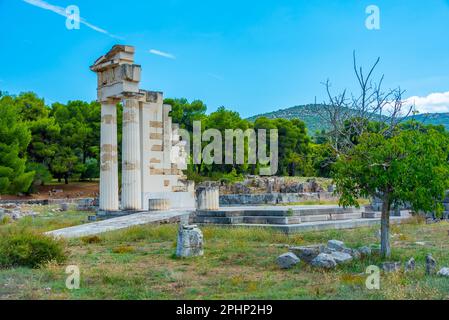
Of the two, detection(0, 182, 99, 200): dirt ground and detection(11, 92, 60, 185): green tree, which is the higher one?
detection(11, 92, 60, 185): green tree

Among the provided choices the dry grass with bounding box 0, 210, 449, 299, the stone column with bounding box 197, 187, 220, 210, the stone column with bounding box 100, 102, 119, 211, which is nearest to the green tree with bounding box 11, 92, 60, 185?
the stone column with bounding box 100, 102, 119, 211

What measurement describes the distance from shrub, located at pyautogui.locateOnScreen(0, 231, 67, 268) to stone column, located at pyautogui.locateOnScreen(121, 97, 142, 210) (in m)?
13.4

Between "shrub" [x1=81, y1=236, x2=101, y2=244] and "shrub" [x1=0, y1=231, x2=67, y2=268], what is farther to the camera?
"shrub" [x1=81, y1=236, x2=101, y2=244]

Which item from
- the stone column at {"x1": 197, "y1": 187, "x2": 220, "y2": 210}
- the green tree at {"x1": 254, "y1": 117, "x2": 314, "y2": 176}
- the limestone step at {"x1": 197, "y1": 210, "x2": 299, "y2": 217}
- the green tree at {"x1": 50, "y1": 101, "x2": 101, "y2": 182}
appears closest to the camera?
the limestone step at {"x1": 197, "y1": 210, "x2": 299, "y2": 217}

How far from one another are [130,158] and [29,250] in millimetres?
14376

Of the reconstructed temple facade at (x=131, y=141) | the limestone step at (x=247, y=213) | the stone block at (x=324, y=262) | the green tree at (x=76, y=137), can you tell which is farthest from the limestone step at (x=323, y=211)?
the green tree at (x=76, y=137)

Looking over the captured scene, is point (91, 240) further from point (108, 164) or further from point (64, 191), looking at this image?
point (64, 191)

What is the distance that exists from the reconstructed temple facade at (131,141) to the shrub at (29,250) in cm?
1290

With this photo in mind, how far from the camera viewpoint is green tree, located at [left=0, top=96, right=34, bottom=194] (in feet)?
141

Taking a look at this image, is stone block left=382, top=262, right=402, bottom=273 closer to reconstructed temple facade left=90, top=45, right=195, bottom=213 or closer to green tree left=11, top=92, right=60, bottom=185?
reconstructed temple facade left=90, top=45, right=195, bottom=213

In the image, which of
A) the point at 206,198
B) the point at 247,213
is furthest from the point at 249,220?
the point at 206,198

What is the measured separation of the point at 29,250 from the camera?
36.8ft
